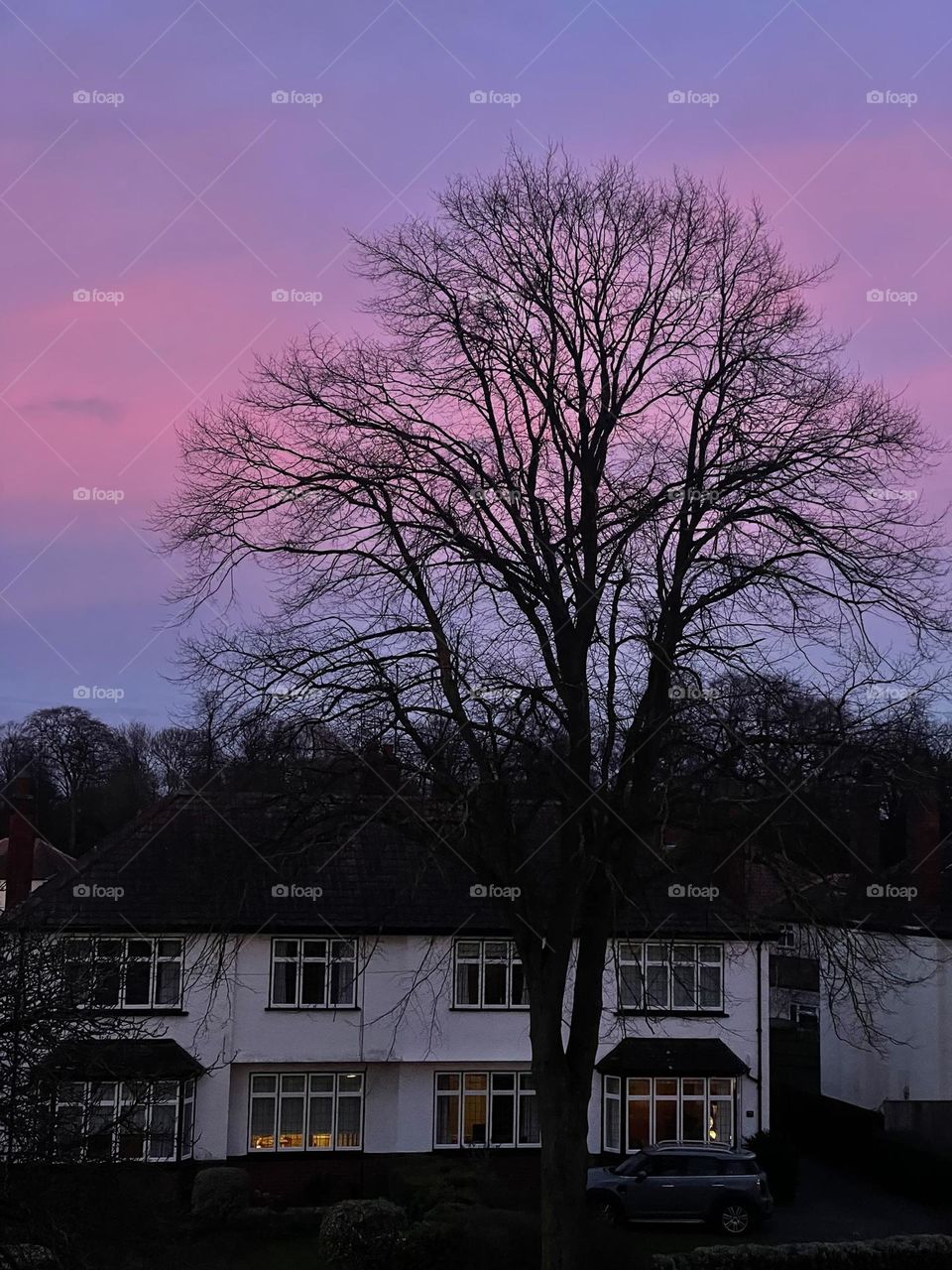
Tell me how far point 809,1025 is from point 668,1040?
85.1 ft

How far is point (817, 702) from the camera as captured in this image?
15320mm

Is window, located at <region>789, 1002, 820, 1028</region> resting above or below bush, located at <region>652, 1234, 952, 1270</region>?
above

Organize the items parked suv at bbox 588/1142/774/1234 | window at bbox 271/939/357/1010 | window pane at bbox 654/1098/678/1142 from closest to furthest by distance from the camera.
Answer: parked suv at bbox 588/1142/774/1234 < window at bbox 271/939/357/1010 < window pane at bbox 654/1098/678/1142

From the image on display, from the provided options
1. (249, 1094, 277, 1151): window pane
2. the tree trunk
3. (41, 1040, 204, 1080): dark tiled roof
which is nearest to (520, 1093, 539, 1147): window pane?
(249, 1094, 277, 1151): window pane

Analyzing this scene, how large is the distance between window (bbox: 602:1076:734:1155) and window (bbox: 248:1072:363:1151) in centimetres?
550

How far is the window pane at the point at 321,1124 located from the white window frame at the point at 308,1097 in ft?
0.07

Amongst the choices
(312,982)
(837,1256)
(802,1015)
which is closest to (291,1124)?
(312,982)

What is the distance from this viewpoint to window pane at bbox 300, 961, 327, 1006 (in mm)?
27531

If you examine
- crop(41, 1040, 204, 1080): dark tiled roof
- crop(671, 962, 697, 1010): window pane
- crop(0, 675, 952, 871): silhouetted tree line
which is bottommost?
crop(671, 962, 697, 1010): window pane

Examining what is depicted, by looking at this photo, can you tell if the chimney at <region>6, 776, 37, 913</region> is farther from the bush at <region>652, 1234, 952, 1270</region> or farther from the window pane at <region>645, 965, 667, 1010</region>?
the bush at <region>652, 1234, 952, 1270</region>

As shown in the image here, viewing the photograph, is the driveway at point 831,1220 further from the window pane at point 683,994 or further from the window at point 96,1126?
the window at point 96,1126

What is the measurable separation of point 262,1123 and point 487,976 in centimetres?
570

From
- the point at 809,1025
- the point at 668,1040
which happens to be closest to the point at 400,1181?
the point at 668,1040

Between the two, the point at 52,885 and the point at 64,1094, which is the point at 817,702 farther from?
the point at 52,885
